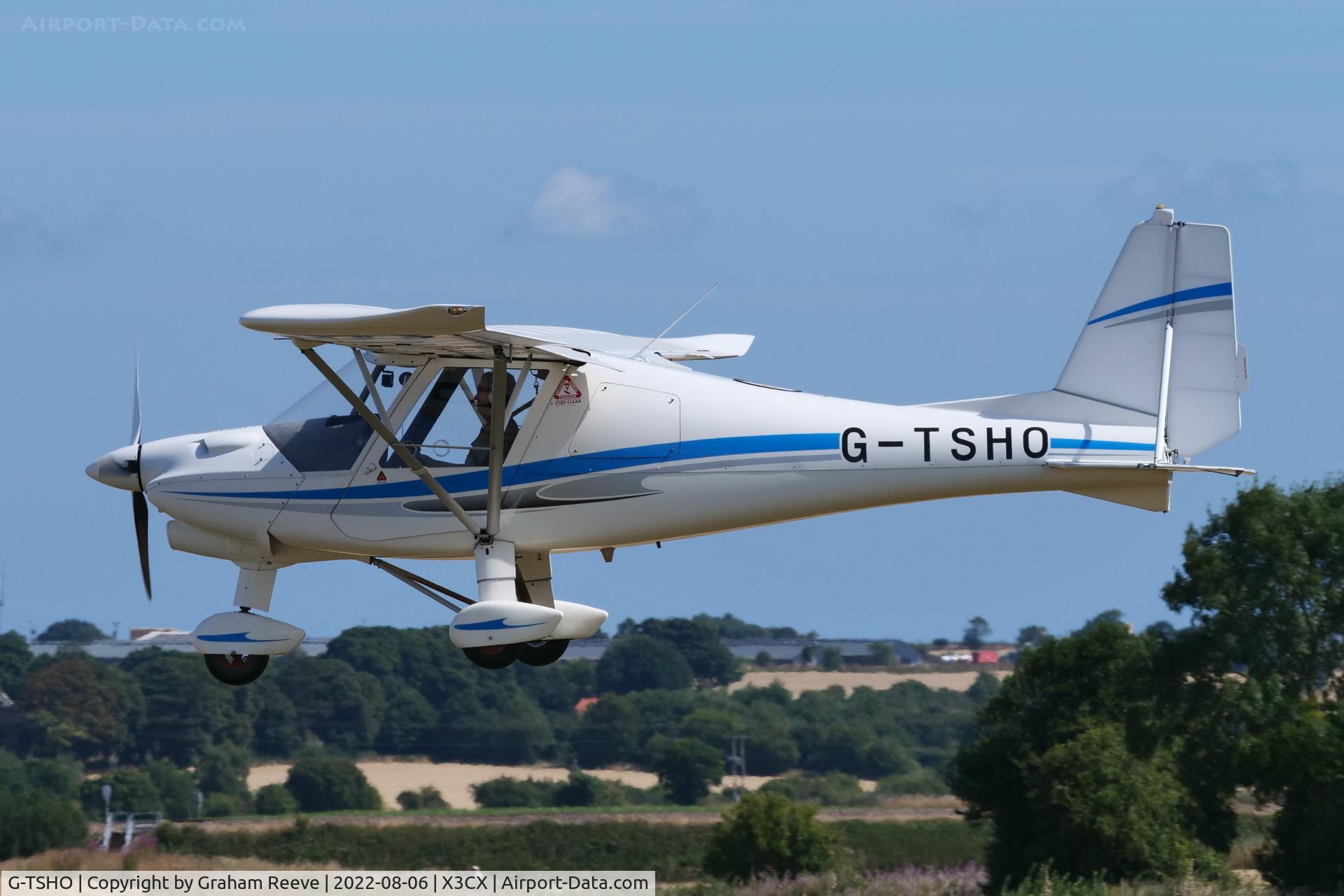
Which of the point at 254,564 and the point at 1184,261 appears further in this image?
the point at 254,564

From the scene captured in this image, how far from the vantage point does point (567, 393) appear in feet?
52.4

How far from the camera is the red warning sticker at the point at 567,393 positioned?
16.0m

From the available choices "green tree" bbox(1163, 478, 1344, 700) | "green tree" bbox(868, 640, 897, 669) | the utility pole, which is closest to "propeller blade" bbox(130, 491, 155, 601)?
"green tree" bbox(1163, 478, 1344, 700)

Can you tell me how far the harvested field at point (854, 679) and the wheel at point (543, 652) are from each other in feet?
267

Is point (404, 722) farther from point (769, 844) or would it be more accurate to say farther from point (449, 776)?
point (769, 844)

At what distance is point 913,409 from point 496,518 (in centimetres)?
362

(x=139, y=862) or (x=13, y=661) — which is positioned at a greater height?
(x=13, y=661)

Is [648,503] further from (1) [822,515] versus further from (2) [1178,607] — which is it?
(2) [1178,607]

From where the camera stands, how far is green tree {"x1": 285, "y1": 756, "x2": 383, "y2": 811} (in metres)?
69.7

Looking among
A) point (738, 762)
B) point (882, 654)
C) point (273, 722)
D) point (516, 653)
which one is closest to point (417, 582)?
point (516, 653)

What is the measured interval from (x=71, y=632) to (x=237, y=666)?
395 feet

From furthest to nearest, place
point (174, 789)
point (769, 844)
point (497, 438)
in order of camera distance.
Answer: point (174, 789)
point (769, 844)
point (497, 438)

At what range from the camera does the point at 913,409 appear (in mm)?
16000

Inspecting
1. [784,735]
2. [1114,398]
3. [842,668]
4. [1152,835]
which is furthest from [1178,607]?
[842,668]
